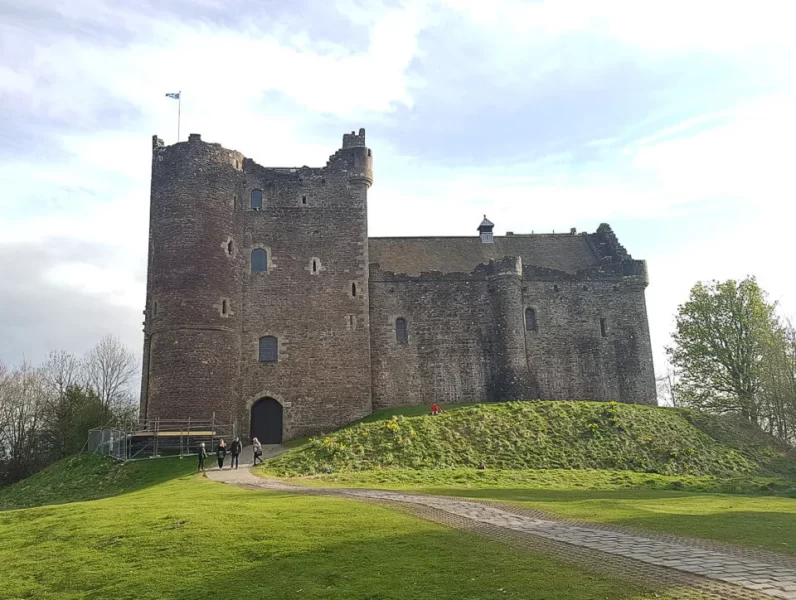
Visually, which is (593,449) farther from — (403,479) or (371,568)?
(371,568)

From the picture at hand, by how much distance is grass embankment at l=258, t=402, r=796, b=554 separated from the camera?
1886cm

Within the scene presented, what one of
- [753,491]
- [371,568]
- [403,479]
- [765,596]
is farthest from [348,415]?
[765,596]

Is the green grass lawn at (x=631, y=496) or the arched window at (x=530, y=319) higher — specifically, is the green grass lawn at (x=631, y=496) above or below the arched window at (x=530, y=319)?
below

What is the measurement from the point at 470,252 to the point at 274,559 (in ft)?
111

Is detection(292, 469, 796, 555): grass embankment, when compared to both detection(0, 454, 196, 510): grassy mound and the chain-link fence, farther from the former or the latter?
the chain-link fence

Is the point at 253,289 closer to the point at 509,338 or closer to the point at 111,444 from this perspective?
the point at 111,444

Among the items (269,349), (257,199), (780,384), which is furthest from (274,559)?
(780,384)

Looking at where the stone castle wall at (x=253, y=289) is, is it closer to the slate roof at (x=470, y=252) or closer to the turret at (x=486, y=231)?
the slate roof at (x=470, y=252)

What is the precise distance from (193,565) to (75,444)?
37.1 metres

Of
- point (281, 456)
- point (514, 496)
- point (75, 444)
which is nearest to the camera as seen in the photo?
point (514, 496)

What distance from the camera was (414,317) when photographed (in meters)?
38.6

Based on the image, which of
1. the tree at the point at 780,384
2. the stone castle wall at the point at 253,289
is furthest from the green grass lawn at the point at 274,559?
the tree at the point at 780,384

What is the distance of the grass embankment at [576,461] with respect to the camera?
18859mm

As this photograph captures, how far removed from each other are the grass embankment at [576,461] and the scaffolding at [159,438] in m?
5.28
